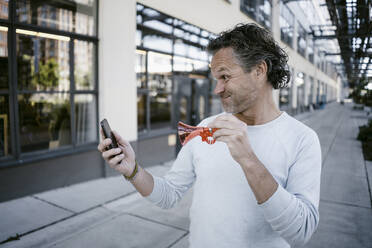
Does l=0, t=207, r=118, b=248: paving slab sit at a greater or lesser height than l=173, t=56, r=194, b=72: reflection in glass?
lesser

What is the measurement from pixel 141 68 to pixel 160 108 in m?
1.97

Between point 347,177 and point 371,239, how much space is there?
3.19m

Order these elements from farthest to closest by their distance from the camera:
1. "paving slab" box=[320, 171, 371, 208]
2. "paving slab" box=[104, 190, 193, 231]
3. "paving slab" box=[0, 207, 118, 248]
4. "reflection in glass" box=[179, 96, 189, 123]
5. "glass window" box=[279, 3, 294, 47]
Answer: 1. "glass window" box=[279, 3, 294, 47]
2. "reflection in glass" box=[179, 96, 189, 123]
3. "paving slab" box=[320, 171, 371, 208]
4. "paving slab" box=[104, 190, 193, 231]
5. "paving slab" box=[0, 207, 118, 248]

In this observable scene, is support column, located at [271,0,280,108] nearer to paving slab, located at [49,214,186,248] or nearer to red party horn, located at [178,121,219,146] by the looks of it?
paving slab, located at [49,214,186,248]

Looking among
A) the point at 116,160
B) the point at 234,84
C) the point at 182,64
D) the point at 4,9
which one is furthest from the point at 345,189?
the point at 4,9

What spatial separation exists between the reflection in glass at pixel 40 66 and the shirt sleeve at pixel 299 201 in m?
6.26

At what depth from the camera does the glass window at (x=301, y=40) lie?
24.2 m

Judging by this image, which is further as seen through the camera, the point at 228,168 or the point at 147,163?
the point at 147,163

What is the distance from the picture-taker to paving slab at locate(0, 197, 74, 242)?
3.87 meters

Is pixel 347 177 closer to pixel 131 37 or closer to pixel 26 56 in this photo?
pixel 131 37

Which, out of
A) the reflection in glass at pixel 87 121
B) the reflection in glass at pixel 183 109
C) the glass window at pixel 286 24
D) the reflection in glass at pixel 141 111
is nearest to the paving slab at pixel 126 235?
the reflection in glass at pixel 87 121

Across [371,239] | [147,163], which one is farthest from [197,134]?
[147,163]

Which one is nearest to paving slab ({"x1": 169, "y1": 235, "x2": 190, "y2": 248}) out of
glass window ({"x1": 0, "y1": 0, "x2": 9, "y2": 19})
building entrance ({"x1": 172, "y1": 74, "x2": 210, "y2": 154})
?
building entrance ({"x1": 172, "y1": 74, "x2": 210, "y2": 154})

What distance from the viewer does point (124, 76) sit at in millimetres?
6301
